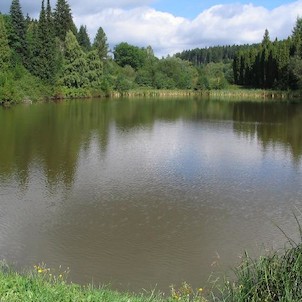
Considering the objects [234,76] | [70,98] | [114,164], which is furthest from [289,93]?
[114,164]

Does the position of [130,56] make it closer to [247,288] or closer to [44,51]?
[44,51]

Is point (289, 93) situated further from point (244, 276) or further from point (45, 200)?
point (244, 276)

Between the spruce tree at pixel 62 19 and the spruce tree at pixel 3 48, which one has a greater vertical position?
the spruce tree at pixel 62 19

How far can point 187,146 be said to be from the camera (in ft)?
79.3

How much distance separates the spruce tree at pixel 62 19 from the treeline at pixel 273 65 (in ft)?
118

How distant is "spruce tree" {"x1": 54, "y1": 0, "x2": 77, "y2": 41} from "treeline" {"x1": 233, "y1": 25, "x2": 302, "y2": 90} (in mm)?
36055

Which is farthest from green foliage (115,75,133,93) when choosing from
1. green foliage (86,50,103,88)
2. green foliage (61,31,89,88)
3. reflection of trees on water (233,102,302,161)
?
reflection of trees on water (233,102,302,161)

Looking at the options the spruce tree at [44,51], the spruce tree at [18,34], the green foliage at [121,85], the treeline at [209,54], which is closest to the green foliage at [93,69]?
the green foliage at [121,85]

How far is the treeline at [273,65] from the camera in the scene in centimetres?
7194

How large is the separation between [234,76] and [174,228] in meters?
84.5

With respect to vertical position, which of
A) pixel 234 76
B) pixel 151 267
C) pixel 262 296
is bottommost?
pixel 151 267

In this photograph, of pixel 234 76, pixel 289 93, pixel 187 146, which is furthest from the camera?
pixel 234 76

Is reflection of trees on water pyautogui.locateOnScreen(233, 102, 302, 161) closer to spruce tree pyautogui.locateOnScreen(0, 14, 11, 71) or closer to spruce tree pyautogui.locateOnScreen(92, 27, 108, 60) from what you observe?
spruce tree pyautogui.locateOnScreen(0, 14, 11, 71)

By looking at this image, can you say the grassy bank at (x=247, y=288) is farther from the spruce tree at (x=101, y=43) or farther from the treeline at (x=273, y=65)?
the spruce tree at (x=101, y=43)
